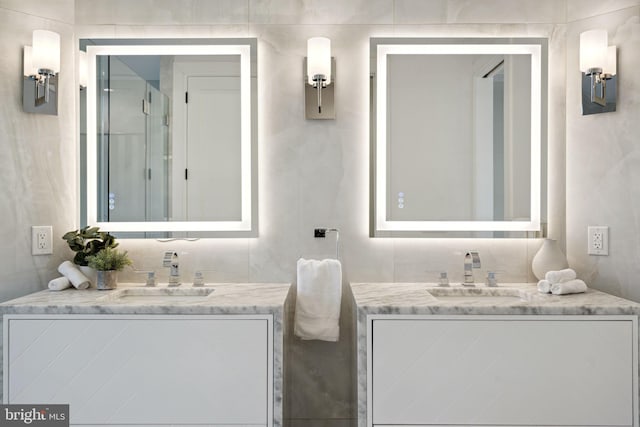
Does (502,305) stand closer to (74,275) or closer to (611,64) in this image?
(611,64)

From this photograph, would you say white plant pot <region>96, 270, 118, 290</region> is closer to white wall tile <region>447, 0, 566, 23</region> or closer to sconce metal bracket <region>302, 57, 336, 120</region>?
sconce metal bracket <region>302, 57, 336, 120</region>

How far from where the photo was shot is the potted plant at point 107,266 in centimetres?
182

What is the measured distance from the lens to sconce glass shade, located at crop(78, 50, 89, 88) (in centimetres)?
198

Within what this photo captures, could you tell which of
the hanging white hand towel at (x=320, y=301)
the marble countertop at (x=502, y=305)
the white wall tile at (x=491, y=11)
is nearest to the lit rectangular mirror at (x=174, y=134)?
the hanging white hand towel at (x=320, y=301)

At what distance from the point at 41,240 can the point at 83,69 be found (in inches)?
32.0

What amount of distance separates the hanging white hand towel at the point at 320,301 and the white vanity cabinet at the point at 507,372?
0.35 metres

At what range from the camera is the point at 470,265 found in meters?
1.91

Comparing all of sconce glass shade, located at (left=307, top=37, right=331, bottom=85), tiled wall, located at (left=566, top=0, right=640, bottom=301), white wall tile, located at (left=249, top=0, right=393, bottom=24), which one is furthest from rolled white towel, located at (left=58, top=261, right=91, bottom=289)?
tiled wall, located at (left=566, top=0, right=640, bottom=301)

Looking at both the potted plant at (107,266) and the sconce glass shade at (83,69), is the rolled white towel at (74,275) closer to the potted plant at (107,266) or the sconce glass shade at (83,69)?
the potted plant at (107,266)

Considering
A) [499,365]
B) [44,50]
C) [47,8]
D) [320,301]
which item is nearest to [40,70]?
[44,50]

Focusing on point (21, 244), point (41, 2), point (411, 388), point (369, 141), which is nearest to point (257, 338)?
point (411, 388)

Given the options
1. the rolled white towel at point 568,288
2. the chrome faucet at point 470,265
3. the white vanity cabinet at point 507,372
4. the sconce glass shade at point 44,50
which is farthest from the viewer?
the chrome faucet at point 470,265

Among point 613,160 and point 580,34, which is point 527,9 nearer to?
point 580,34

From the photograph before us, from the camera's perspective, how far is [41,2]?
1.88m
